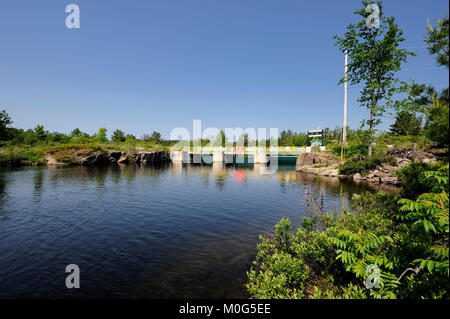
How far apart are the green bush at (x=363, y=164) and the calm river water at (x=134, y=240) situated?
45.7ft

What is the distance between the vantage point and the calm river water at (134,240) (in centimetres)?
794

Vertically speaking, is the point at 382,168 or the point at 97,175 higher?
the point at 382,168

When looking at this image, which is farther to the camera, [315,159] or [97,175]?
[315,159]

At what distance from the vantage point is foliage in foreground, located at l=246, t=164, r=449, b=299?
13.6 feet

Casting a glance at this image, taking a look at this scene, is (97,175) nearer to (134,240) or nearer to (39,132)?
(134,240)

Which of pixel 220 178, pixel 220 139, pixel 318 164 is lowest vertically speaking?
pixel 220 178

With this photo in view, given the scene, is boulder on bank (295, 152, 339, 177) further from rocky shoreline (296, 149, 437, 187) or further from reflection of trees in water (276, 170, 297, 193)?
reflection of trees in water (276, 170, 297, 193)

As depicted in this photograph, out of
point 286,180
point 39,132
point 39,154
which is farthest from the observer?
point 39,132

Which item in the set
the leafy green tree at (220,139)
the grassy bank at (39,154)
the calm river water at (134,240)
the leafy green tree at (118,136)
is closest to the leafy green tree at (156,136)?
the leafy green tree at (118,136)

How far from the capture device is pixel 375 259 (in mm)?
4965

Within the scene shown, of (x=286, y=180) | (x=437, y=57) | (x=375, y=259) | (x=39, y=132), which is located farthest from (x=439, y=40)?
(x=39, y=132)

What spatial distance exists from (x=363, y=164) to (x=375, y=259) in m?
32.7

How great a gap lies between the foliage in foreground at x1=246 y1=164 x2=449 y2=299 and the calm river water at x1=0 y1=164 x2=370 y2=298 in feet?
6.27
